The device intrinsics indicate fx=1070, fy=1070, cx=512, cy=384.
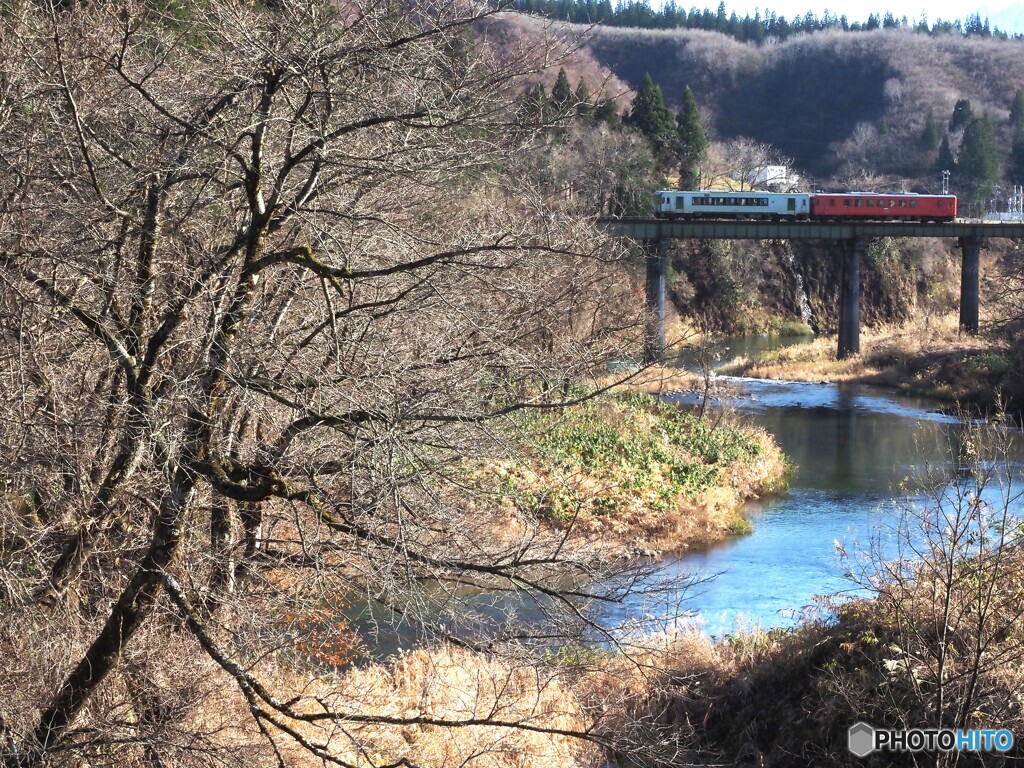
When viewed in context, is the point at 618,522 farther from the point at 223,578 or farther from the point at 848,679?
the point at 223,578

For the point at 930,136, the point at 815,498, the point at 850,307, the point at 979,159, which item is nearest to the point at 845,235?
the point at 850,307

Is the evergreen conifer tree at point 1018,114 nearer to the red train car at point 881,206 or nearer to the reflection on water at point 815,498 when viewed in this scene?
the red train car at point 881,206

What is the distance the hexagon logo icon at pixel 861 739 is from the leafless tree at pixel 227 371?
4250 millimetres

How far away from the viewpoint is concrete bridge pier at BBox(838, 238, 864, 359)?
47906 mm

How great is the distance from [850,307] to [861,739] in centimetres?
4062

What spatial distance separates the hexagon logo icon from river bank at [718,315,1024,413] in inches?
1006

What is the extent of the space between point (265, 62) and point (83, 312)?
2.03 metres

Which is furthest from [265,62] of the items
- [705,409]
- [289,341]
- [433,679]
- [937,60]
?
[937,60]

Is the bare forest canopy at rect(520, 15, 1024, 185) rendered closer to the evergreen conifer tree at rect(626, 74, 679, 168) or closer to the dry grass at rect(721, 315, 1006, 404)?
the evergreen conifer tree at rect(626, 74, 679, 168)

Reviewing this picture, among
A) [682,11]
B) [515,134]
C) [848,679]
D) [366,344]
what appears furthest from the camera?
[682,11]

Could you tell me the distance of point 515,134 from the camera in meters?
8.03

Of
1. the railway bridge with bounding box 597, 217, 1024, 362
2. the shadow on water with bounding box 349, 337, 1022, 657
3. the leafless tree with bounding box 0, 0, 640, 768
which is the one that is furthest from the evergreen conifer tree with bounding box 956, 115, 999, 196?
the leafless tree with bounding box 0, 0, 640, 768

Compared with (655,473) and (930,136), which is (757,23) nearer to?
(930,136)

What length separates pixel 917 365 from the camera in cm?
4166
